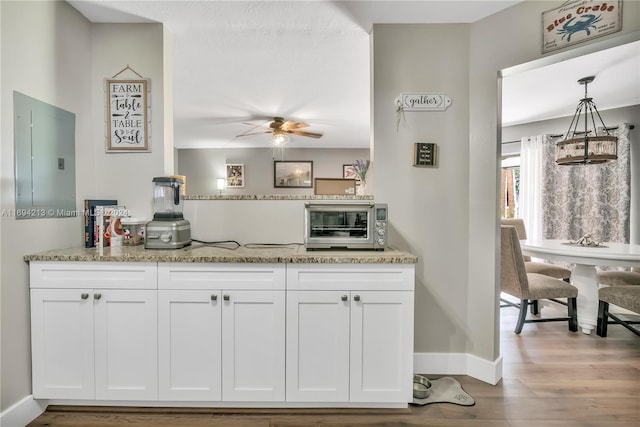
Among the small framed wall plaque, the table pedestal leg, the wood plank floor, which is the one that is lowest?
the wood plank floor

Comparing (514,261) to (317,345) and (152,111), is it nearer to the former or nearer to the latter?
(317,345)

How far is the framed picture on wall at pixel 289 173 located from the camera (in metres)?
6.40

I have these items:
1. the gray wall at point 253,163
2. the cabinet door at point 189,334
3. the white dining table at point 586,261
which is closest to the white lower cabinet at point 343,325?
the cabinet door at point 189,334

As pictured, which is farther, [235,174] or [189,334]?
[235,174]

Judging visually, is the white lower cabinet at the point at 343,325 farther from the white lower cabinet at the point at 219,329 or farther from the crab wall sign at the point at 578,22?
the crab wall sign at the point at 578,22

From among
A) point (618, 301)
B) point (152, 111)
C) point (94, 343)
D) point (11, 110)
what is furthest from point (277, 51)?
point (618, 301)

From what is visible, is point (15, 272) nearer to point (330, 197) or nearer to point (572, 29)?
point (330, 197)

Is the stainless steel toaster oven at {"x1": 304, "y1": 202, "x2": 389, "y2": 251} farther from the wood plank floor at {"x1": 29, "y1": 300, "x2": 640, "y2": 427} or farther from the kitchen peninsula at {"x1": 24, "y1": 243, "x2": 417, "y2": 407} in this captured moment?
the wood plank floor at {"x1": 29, "y1": 300, "x2": 640, "y2": 427}

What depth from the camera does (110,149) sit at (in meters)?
2.05

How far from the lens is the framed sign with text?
204 centimetres

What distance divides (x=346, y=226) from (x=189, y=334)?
1021 mm

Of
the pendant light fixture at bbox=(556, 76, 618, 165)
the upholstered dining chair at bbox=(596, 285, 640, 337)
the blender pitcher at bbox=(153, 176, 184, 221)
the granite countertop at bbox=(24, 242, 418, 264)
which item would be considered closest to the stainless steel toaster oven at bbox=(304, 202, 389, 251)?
the granite countertop at bbox=(24, 242, 418, 264)

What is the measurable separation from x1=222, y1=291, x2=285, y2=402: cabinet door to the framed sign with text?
49.0 inches

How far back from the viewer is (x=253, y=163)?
6.41 meters
